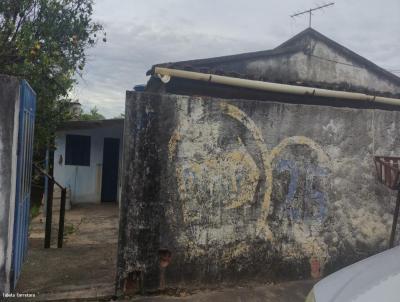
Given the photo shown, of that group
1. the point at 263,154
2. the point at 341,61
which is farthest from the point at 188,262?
the point at 341,61

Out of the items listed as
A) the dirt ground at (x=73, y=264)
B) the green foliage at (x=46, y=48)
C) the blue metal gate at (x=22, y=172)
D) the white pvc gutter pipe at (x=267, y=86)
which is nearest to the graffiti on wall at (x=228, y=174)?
the white pvc gutter pipe at (x=267, y=86)

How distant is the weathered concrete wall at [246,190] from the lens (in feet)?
14.9

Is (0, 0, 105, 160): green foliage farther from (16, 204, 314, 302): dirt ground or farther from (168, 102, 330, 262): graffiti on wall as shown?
(168, 102, 330, 262): graffiti on wall

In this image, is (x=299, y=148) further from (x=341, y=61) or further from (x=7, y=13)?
(x=341, y=61)

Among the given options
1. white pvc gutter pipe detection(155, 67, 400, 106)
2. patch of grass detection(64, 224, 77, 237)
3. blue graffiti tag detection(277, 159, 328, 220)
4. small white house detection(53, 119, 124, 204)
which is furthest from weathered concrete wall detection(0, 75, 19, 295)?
small white house detection(53, 119, 124, 204)

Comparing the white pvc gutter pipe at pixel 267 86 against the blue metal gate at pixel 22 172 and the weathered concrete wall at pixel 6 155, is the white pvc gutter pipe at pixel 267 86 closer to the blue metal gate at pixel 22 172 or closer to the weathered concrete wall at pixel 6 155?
the blue metal gate at pixel 22 172

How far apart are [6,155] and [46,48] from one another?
4.19 m

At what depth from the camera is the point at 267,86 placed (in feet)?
18.1

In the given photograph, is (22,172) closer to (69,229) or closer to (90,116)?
(69,229)

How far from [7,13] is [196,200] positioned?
18.0 feet

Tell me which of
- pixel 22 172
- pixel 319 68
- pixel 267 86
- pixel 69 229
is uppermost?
pixel 319 68

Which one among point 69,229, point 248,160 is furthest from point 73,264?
point 69,229

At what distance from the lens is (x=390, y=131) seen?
5590mm

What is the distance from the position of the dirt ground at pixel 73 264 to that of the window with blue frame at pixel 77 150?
13.4 feet
